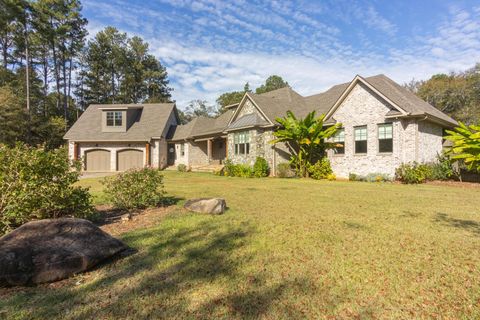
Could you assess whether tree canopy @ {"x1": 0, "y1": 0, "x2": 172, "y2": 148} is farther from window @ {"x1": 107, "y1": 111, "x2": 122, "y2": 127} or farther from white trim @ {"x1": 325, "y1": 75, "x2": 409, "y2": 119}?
white trim @ {"x1": 325, "y1": 75, "x2": 409, "y2": 119}

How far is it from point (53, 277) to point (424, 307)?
188 inches

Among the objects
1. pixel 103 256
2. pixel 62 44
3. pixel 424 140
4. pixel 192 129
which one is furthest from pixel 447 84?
pixel 62 44

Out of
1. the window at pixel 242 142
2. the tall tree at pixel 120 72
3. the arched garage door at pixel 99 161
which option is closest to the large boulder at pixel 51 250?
the window at pixel 242 142

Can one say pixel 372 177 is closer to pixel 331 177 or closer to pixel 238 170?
pixel 331 177

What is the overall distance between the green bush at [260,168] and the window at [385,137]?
773 cm

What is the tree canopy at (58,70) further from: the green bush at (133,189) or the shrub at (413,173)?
the shrub at (413,173)

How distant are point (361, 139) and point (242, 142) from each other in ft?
29.9

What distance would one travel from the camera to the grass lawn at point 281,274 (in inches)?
114

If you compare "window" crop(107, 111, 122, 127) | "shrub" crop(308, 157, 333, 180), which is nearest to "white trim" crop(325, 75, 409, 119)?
"shrub" crop(308, 157, 333, 180)

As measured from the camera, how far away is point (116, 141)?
2564cm

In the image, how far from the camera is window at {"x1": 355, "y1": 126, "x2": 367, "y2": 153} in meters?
16.6

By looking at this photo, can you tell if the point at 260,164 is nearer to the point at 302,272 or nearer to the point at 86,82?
the point at 302,272

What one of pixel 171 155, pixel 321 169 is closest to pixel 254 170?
pixel 321 169

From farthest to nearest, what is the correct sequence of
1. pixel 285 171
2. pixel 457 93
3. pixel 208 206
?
pixel 457 93 < pixel 285 171 < pixel 208 206
